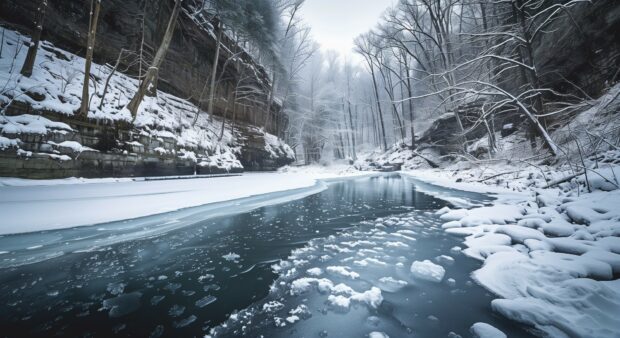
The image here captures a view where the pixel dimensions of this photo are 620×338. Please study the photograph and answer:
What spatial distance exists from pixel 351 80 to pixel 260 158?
76.4 feet

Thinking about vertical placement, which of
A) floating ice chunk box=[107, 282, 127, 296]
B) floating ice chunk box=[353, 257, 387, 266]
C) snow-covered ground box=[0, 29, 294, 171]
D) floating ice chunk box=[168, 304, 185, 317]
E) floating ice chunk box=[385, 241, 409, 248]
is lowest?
floating ice chunk box=[385, 241, 409, 248]

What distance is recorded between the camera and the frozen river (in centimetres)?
148

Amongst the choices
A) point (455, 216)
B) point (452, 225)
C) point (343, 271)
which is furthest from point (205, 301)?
point (455, 216)

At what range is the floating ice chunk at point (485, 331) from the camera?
133 centimetres

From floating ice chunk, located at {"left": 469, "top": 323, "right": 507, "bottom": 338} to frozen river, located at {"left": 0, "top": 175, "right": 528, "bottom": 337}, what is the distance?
5cm

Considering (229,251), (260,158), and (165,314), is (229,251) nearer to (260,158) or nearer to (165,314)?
(165,314)

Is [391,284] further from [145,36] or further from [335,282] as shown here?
[145,36]

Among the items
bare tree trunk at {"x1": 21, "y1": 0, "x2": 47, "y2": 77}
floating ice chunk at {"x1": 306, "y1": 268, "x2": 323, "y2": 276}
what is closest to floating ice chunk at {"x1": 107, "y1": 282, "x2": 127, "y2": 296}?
floating ice chunk at {"x1": 306, "y1": 268, "x2": 323, "y2": 276}

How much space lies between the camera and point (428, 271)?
7.16 ft

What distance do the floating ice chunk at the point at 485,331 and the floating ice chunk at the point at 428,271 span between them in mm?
667

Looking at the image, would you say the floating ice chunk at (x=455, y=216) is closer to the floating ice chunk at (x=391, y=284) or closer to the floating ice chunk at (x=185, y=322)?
the floating ice chunk at (x=391, y=284)

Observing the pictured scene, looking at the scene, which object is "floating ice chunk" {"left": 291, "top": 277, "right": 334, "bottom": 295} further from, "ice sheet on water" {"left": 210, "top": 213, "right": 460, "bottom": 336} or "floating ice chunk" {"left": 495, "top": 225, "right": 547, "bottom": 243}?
"floating ice chunk" {"left": 495, "top": 225, "right": 547, "bottom": 243}

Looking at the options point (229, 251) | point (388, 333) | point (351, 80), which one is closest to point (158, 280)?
point (229, 251)

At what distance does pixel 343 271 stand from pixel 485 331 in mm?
1181
